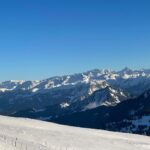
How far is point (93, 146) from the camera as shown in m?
36.2

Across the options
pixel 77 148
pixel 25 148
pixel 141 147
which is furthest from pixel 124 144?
pixel 25 148

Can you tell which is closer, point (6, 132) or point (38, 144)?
point (38, 144)

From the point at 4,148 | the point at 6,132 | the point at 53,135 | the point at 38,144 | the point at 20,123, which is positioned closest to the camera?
the point at 4,148

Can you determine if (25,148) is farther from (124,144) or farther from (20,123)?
(20,123)

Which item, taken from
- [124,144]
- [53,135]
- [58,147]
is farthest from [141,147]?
[58,147]

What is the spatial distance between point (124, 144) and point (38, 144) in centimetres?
1124

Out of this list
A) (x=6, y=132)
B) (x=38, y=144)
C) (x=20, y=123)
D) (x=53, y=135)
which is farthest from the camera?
(x=20, y=123)

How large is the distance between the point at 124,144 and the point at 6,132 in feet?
36.0

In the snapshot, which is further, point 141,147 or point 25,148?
point 141,147

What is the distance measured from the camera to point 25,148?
1113 inches

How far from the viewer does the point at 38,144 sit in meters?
31.4

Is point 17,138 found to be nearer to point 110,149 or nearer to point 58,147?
point 58,147

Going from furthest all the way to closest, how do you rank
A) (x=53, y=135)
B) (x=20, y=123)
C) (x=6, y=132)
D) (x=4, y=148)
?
(x=20, y=123) → (x=53, y=135) → (x=6, y=132) → (x=4, y=148)

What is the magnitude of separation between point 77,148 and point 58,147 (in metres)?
1.76
